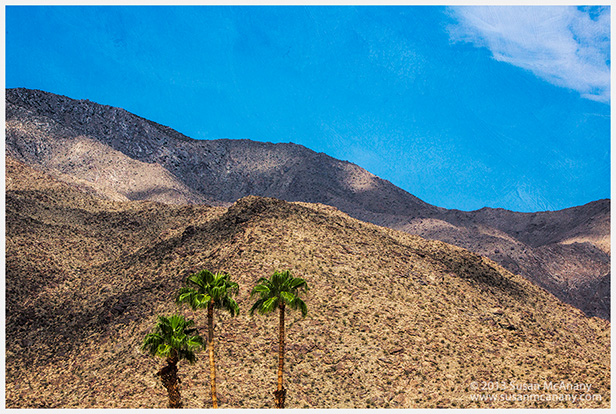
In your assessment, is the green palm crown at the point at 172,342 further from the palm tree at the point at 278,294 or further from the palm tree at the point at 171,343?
the palm tree at the point at 278,294

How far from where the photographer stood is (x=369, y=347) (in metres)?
40.9

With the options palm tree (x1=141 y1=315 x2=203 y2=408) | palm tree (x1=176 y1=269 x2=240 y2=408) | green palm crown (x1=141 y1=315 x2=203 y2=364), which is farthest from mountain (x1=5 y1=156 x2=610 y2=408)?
palm tree (x1=176 y1=269 x2=240 y2=408)

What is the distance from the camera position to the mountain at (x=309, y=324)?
123 ft

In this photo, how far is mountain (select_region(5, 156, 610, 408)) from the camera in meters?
37.4

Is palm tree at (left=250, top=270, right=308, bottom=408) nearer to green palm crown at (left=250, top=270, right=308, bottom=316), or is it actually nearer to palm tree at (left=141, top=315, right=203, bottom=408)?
green palm crown at (left=250, top=270, right=308, bottom=316)

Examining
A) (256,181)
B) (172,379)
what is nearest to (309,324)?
(172,379)

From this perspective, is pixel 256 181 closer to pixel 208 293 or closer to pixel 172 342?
pixel 208 293

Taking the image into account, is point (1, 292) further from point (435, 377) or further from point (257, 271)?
point (435, 377)

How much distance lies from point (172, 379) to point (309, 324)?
13.4 meters

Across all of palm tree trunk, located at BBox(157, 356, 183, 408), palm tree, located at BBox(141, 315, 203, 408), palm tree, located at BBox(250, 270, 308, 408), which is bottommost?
palm tree trunk, located at BBox(157, 356, 183, 408)

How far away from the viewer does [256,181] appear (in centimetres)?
15550

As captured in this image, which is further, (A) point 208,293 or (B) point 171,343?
(A) point 208,293

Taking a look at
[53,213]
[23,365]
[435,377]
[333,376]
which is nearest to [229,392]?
[333,376]

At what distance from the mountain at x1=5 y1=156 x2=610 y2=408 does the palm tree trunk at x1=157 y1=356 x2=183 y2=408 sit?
3.20 meters
